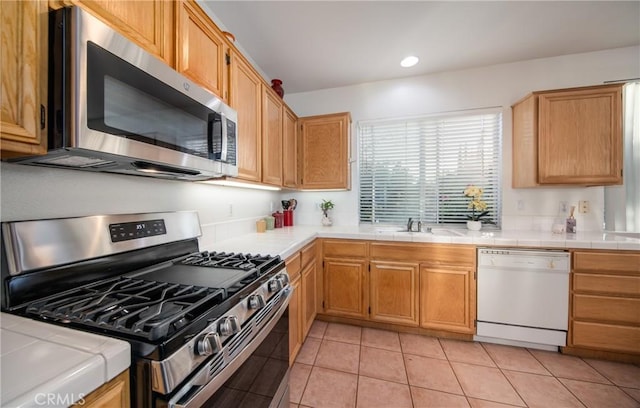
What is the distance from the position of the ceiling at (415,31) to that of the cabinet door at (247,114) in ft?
1.75

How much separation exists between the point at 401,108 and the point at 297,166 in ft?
4.63

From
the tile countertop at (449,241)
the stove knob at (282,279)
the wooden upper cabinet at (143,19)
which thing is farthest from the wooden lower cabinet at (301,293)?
the wooden upper cabinet at (143,19)

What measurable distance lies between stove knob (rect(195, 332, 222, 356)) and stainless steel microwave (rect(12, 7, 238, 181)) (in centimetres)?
64

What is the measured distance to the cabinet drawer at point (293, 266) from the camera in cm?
163

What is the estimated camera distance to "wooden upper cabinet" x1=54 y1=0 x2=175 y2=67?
796mm

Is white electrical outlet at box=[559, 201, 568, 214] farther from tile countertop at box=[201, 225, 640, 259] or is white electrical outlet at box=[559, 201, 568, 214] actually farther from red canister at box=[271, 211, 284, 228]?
red canister at box=[271, 211, 284, 228]

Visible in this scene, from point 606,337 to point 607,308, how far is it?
22 centimetres

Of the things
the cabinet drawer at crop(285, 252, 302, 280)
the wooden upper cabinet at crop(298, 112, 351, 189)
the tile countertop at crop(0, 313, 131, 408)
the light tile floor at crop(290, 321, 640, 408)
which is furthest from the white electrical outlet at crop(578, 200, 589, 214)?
the tile countertop at crop(0, 313, 131, 408)

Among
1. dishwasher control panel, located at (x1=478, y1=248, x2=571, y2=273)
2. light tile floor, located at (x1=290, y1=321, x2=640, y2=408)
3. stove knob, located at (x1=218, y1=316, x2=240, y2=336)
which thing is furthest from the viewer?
dishwasher control panel, located at (x1=478, y1=248, x2=571, y2=273)

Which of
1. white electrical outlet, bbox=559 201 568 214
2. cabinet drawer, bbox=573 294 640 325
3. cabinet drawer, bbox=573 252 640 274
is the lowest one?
cabinet drawer, bbox=573 294 640 325

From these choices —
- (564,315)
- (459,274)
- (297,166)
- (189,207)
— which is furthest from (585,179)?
(189,207)

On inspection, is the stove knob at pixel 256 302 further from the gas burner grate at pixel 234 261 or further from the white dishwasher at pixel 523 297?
the white dishwasher at pixel 523 297

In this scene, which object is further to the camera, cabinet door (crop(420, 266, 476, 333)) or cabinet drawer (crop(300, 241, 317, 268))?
cabinet door (crop(420, 266, 476, 333))

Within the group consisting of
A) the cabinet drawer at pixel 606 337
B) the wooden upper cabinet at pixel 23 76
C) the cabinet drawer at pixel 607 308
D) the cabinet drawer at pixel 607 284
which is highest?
the wooden upper cabinet at pixel 23 76
